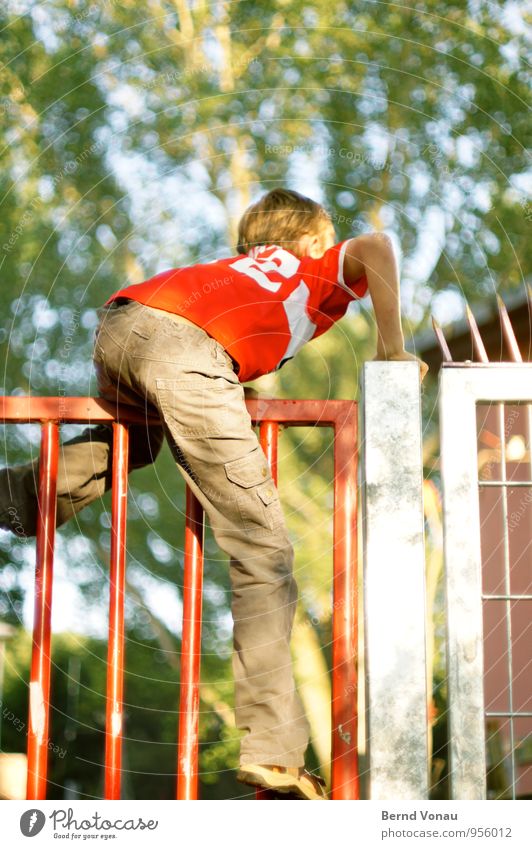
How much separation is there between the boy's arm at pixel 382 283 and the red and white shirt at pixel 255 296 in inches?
2.3

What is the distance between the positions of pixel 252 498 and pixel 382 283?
0.69 meters

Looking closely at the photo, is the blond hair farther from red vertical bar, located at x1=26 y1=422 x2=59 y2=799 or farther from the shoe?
the shoe

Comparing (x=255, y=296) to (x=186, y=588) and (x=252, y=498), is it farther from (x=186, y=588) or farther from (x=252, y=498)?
(x=186, y=588)

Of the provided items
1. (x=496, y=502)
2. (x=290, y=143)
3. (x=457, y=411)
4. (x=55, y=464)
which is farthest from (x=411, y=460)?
(x=290, y=143)

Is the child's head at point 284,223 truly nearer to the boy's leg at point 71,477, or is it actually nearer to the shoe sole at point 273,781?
the boy's leg at point 71,477

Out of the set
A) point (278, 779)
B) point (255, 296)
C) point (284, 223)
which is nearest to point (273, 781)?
point (278, 779)

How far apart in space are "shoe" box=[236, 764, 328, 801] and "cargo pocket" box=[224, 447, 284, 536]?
1.88 feet

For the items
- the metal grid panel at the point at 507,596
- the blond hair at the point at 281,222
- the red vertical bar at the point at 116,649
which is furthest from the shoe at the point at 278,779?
the blond hair at the point at 281,222

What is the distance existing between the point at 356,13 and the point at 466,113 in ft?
6.08

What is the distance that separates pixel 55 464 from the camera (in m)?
2.91

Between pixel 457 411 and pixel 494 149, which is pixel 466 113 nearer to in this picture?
pixel 494 149

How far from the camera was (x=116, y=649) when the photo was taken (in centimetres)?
274

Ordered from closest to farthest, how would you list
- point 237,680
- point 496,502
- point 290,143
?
1. point 237,680
2. point 496,502
3. point 290,143

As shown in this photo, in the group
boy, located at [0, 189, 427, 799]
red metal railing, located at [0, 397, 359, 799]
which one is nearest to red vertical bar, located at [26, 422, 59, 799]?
red metal railing, located at [0, 397, 359, 799]
